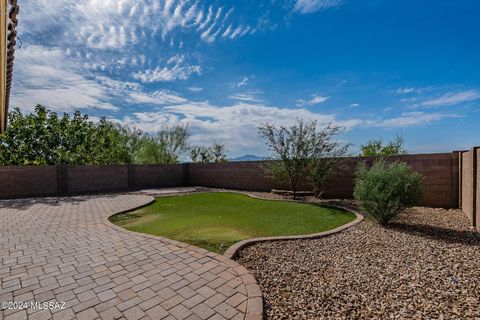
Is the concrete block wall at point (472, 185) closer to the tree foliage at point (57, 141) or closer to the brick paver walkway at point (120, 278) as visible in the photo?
the brick paver walkway at point (120, 278)

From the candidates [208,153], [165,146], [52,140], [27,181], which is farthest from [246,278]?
[165,146]

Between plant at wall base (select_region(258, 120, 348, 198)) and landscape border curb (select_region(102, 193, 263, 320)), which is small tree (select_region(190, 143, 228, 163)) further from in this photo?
landscape border curb (select_region(102, 193, 263, 320))

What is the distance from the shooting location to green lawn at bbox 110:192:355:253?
457 cm

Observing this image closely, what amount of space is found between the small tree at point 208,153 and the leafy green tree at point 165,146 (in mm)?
1185

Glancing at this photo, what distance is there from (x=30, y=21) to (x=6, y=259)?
4.16 metres

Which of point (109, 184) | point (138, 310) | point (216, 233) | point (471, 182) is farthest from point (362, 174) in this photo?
point (109, 184)

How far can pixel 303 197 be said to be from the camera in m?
9.86

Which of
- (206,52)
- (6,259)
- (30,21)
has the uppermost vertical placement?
(206,52)

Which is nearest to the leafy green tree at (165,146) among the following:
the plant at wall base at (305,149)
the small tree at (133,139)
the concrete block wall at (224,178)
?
the small tree at (133,139)

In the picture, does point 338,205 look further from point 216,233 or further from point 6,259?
point 6,259

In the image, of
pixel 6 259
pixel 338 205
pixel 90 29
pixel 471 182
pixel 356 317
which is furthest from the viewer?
pixel 338 205

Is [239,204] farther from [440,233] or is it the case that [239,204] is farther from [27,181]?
[27,181]

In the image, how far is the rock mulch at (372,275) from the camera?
2.33 meters

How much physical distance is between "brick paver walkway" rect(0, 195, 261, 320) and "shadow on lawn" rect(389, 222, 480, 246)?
3.86 m
